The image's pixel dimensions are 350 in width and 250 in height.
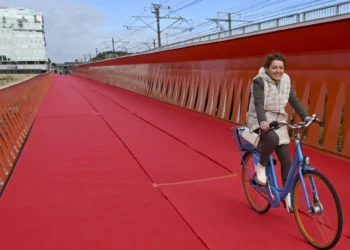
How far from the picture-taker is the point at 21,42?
359ft

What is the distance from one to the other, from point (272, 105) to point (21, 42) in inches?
4672

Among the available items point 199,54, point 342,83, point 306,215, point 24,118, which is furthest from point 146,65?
point 306,215

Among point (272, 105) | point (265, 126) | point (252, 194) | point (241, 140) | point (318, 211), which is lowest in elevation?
point (252, 194)

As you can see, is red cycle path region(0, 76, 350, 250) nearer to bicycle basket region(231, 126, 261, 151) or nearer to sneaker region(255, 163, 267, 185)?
sneaker region(255, 163, 267, 185)

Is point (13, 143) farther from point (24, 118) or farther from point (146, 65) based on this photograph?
point (146, 65)

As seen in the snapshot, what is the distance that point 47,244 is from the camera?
326cm

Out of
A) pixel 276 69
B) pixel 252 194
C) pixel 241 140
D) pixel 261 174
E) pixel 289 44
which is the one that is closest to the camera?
pixel 276 69

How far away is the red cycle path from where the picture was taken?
331cm

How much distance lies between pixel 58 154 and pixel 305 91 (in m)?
4.59

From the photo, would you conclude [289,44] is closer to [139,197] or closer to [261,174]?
[261,174]

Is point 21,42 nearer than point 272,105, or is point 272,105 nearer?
point 272,105

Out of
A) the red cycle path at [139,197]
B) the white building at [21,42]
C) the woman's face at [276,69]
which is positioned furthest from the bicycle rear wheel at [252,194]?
the white building at [21,42]

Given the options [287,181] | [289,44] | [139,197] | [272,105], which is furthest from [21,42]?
[287,181]

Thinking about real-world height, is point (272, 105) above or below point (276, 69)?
below
